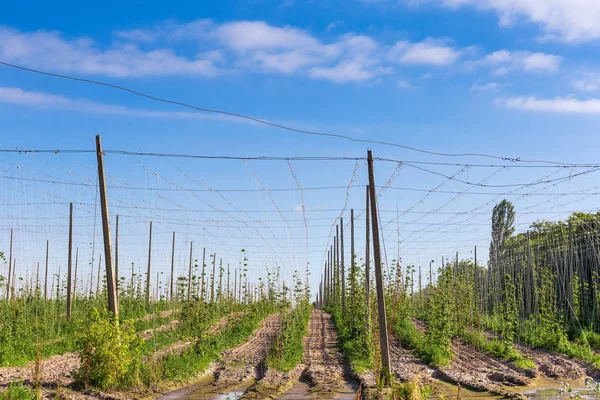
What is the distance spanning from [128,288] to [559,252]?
18.5 metres

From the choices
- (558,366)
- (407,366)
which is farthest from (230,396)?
(558,366)

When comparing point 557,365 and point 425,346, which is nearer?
point 557,365

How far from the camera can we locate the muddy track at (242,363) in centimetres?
1328

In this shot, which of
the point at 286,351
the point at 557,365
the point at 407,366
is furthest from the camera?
the point at 286,351

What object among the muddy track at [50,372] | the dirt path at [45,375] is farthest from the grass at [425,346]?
the dirt path at [45,375]

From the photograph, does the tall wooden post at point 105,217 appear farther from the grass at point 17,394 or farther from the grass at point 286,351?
the grass at point 286,351

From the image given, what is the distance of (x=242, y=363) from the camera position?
50.4ft

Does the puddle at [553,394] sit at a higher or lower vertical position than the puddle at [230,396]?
higher

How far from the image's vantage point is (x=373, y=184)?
42.2 feet

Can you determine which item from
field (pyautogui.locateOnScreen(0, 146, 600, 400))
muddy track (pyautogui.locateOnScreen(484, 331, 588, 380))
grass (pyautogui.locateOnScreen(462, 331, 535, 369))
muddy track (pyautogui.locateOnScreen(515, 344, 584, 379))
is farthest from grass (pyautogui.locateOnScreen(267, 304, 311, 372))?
muddy track (pyautogui.locateOnScreen(515, 344, 584, 379))

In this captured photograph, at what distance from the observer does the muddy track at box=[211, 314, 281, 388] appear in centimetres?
1328

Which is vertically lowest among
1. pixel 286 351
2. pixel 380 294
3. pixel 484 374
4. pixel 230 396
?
pixel 230 396

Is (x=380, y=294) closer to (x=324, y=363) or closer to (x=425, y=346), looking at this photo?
(x=324, y=363)

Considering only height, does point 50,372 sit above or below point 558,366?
above
